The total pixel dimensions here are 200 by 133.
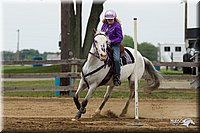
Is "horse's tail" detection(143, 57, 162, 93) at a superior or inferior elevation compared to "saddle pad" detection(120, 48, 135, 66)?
inferior

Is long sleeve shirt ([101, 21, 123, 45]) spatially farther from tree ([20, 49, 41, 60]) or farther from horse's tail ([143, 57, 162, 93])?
tree ([20, 49, 41, 60])

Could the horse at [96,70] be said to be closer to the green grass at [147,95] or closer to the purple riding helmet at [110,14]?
the purple riding helmet at [110,14]

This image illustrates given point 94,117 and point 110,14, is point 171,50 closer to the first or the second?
point 94,117

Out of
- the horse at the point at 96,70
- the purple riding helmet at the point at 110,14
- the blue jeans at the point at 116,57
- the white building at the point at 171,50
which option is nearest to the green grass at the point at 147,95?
the horse at the point at 96,70

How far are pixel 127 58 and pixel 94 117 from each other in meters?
1.60

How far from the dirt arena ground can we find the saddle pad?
1.25 m

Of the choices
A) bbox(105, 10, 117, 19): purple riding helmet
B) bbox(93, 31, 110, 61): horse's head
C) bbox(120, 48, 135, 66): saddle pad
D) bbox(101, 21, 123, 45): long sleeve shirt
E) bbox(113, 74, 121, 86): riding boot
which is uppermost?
bbox(105, 10, 117, 19): purple riding helmet

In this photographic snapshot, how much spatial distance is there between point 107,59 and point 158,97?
688 cm

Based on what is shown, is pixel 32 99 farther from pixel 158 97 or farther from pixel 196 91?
pixel 196 91

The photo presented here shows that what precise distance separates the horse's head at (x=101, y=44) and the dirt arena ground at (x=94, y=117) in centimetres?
135

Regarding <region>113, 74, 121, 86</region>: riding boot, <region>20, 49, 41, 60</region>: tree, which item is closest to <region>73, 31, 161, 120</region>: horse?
<region>113, 74, 121, 86</region>: riding boot

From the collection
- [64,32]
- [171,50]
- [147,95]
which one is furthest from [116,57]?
[171,50]

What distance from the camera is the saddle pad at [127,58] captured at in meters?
10.1

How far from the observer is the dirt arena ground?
24.8 ft
